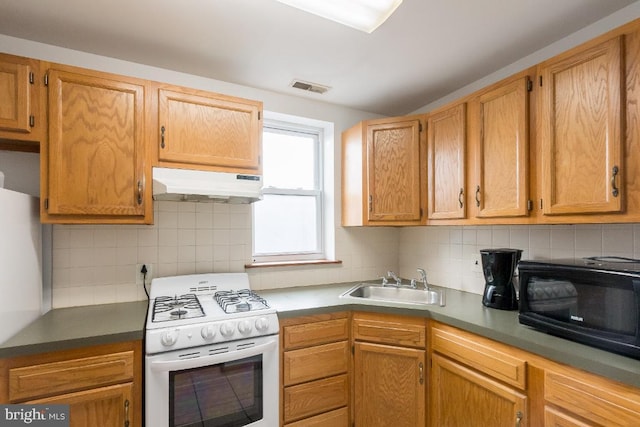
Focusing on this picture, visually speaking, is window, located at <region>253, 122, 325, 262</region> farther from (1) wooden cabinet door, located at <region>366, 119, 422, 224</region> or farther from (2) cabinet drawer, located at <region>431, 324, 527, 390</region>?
(2) cabinet drawer, located at <region>431, 324, 527, 390</region>

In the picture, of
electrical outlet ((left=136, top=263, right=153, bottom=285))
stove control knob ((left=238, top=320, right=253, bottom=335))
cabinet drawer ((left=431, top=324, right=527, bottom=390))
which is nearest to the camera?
cabinet drawer ((left=431, top=324, right=527, bottom=390))

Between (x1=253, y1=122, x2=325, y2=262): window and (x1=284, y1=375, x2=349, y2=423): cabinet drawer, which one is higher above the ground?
(x1=253, y1=122, x2=325, y2=262): window

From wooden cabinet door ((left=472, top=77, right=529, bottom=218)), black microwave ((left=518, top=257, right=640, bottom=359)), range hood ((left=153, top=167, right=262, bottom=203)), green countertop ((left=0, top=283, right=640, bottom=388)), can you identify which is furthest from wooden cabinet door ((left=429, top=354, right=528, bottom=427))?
range hood ((left=153, top=167, right=262, bottom=203))

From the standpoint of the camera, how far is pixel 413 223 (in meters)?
2.27

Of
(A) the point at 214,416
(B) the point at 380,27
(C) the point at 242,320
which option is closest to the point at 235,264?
(C) the point at 242,320

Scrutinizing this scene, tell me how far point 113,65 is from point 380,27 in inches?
61.7

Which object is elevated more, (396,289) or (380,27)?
(380,27)

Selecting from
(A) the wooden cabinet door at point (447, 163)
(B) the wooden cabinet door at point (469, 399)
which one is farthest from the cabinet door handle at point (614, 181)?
(B) the wooden cabinet door at point (469, 399)

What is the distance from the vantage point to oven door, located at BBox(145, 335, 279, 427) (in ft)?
4.56

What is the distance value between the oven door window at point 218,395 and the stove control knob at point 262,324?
5.9 inches

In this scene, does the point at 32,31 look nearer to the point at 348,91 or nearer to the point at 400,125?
the point at 348,91

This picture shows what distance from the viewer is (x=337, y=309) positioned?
188cm

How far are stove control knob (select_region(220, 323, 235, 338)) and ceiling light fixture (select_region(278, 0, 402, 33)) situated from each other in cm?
150

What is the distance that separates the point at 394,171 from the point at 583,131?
113 centimetres
